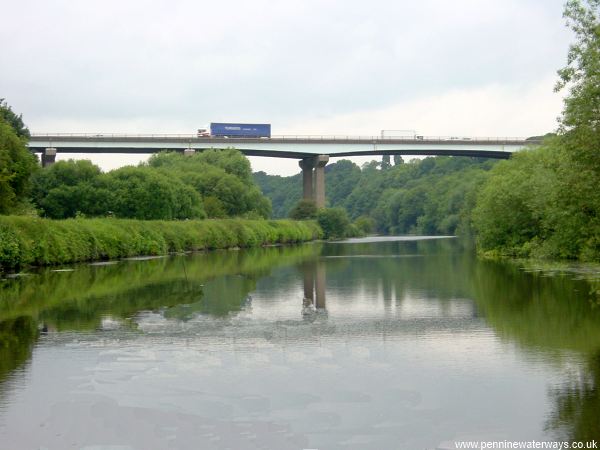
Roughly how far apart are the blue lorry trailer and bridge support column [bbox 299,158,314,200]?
7125mm

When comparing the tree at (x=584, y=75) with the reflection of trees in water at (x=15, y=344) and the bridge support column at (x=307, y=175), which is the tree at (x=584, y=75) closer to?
the reflection of trees in water at (x=15, y=344)

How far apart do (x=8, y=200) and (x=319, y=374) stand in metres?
36.6

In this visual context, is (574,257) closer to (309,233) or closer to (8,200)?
(8,200)

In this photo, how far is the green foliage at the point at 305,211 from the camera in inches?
4429

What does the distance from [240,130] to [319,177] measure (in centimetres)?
1159

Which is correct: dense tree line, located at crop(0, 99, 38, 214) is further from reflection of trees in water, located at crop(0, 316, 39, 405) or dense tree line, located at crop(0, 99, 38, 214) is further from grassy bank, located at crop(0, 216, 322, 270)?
reflection of trees in water, located at crop(0, 316, 39, 405)

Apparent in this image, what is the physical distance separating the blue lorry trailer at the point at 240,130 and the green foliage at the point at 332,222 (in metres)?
13.3

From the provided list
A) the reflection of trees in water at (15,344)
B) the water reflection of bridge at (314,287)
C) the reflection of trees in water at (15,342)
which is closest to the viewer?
the reflection of trees in water at (15,344)

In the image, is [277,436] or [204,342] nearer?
[277,436]

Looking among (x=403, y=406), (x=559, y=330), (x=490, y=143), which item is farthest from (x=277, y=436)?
(x=490, y=143)

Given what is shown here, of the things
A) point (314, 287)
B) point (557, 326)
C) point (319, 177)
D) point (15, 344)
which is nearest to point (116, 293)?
point (314, 287)

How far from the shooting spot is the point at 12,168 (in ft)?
154

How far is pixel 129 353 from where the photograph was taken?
15.4m

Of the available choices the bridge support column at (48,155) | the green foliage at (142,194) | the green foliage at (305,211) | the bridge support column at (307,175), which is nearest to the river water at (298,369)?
the green foliage at (142,194)
